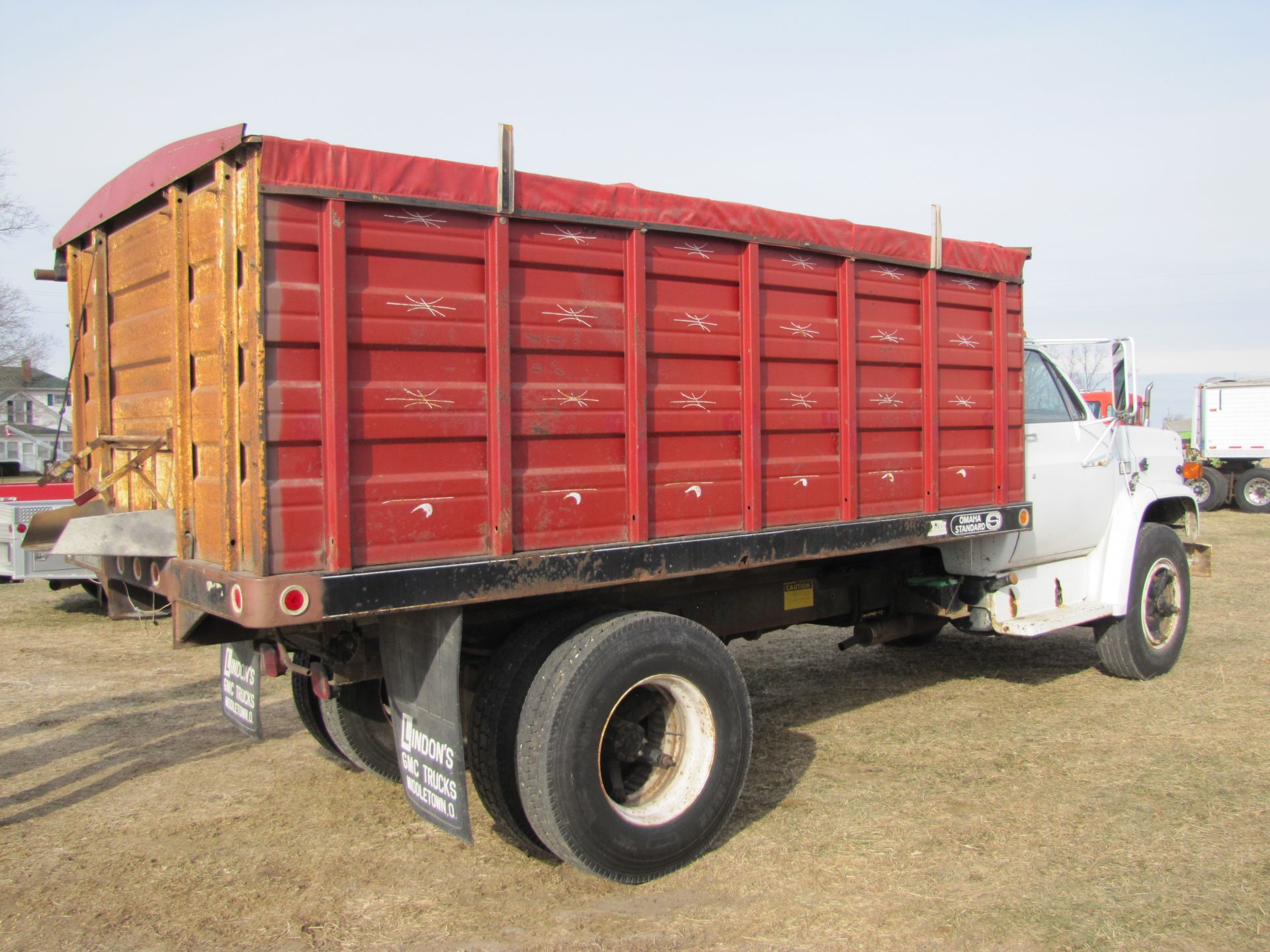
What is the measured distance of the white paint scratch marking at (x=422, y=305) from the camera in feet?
11.3

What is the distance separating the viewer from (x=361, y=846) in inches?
169

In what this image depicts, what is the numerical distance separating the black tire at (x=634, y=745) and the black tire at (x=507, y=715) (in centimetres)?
8

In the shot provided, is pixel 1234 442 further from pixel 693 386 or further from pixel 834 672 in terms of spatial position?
pixel 693 386

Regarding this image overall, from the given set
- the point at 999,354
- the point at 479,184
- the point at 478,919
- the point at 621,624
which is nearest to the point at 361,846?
the point at 478,919

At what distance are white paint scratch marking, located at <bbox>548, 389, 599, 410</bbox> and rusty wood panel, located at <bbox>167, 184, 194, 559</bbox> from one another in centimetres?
129

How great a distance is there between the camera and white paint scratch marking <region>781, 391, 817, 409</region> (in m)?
4.58

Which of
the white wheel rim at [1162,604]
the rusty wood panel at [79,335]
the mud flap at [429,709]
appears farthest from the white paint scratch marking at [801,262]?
the white wheel rim at [1162,604]

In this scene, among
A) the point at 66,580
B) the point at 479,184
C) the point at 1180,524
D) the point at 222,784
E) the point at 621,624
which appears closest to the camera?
the point at 479,184

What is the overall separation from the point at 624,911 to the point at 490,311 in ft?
7.23

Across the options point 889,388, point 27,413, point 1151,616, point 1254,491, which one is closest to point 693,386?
point 889,388

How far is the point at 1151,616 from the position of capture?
6.97m

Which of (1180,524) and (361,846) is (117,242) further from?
(1180,524)

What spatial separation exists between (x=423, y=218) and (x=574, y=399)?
840mm

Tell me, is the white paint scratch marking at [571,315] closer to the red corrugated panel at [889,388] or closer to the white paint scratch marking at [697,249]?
the white paint scratch marking at [697,249]
